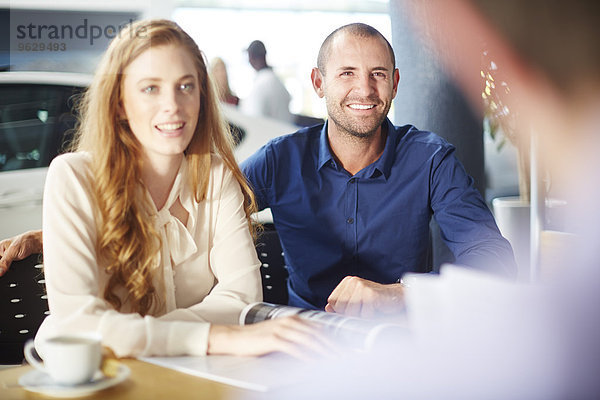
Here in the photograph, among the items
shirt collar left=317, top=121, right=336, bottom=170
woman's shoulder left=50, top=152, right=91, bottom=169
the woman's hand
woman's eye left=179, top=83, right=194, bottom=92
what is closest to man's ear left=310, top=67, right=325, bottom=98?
shirt collar left=317, top=121, right=336, bottom=170

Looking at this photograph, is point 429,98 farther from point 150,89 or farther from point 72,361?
point 72,361

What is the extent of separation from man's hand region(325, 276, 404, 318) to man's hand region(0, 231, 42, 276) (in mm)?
633

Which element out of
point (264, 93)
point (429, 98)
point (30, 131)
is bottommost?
point (30, 131)

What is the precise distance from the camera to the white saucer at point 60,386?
0.71m

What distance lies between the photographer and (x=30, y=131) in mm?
2240

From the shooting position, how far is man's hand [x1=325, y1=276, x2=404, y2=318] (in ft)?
3.89

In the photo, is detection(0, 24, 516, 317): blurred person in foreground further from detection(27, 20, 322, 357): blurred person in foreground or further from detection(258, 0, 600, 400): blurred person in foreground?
detection(258, 0, 600, 400): blurred person in foreground

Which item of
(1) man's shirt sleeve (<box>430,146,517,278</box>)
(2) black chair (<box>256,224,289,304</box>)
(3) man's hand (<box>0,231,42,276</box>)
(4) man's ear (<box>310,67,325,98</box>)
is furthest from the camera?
(4) man's ear (<box>310,67,325,98</box>)

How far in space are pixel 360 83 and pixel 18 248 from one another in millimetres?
923

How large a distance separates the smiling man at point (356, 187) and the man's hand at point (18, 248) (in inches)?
22.2

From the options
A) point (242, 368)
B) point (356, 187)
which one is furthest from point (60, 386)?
point (356, 187)

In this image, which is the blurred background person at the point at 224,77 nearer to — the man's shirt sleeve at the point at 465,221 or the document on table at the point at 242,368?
the man's shirt sleeve at the point at 465,221

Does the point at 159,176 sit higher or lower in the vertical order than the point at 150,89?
lower

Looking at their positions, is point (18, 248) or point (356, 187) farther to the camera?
point (356, 187)
